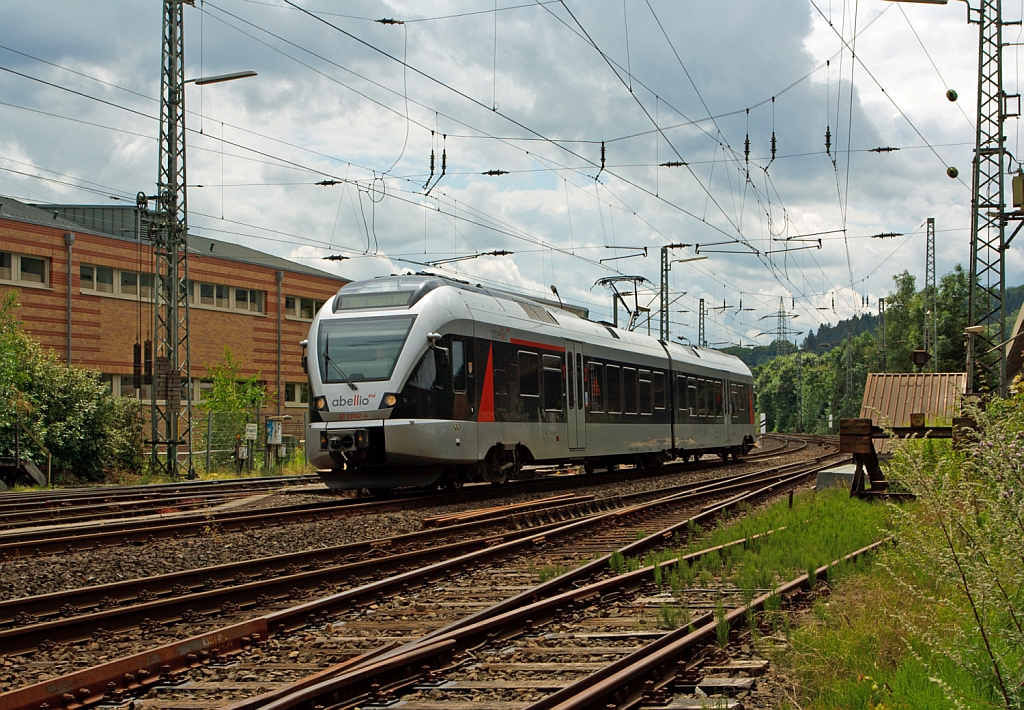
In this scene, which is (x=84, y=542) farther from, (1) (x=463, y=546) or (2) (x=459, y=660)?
(2) (x=459, y=660)

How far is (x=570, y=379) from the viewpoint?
19.6 m

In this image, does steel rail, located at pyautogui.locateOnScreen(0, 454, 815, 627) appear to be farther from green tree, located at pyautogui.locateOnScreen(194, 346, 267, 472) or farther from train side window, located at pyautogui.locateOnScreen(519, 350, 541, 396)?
green tree, located at pyautogui.locateOnScreen(194, 346, 267, 472)

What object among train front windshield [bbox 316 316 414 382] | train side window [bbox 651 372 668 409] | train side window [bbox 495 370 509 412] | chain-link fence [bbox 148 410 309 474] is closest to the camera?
train front windshield [bbox 316 316 414 382]

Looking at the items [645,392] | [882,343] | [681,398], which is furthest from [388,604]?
[882,343]

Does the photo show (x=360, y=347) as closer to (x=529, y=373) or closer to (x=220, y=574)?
(x=529, y=373)

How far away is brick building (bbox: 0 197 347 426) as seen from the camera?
34.6 m

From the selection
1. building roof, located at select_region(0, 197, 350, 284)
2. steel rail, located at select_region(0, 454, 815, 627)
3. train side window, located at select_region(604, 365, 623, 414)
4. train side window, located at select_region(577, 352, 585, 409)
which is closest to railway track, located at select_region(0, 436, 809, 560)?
train side window, located at select_region(577, 352, 585, 409)

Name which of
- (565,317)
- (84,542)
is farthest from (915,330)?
(84,542)

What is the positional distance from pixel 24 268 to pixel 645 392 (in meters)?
22.9

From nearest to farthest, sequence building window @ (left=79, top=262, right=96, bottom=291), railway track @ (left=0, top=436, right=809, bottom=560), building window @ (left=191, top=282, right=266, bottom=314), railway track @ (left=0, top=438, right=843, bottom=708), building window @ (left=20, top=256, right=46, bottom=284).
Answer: railway track @ (left=0, top=438, right=843, bottom=708), railway track @ (left=0, top=436, right=809, bottom=560), building window @ (left=20, top=256, right=46, bottom=284), building window @ (left=79, top=262, right=96, bottom=291), building window @ (left=191, top=282, right=266, bottom=314)

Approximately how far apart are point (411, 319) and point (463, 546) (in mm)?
5503

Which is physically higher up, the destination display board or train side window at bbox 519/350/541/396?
the destination display board

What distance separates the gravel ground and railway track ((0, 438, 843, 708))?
1015mm

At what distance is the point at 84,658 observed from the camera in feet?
19.7
